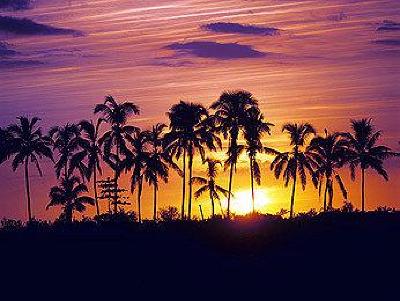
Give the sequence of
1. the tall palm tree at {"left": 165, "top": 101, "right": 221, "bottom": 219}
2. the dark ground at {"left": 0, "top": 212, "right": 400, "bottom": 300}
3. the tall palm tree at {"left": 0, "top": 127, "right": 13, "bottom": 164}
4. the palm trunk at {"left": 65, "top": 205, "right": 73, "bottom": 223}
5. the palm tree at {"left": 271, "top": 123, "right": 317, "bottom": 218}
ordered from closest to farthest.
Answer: the dark ground at {"left": 0, "top": 212, "right": 400, "bottom": 300} → the tall palm tree at {"left": 165, "top": 101, "right": 221, "bottom": 219} → the palm tree at {"left": 271, "top": 123, "right": 317, "bottom": 218} → the tall palm tree at {"left": 0, "top": 127, "right": 13, "bottom": 164} → the palm trunk at {"left": 65, "top": 205, "right": 73, "bottom": 223}

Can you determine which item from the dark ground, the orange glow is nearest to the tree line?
the dark ground

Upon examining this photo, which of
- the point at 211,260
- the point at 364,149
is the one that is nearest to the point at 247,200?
the point at 364,149

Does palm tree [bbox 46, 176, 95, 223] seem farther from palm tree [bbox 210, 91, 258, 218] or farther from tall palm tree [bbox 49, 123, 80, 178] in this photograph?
palm tree [bbox 210, 91, 258, 218]

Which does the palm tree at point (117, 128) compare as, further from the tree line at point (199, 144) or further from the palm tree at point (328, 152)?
the palm tree at point (328, 152)

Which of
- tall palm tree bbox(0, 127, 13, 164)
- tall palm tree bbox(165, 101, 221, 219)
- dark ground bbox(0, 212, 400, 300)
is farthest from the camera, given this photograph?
tall palm tree bbox(0, 127, 13, 164)

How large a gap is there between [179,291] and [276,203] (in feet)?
248

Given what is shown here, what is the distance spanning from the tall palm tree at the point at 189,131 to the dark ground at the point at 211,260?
15.2 metres

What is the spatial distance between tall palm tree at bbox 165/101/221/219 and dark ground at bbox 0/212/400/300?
1517cm

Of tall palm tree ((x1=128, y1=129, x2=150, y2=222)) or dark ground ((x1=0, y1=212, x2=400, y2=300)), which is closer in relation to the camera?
dark ground ((x1=0, y1=212, x2=400, y2=300))

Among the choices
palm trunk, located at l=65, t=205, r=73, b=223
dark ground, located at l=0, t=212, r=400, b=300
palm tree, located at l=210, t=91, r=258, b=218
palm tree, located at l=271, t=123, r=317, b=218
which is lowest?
dark ground, located at l=0, t=212, r=400, b=300

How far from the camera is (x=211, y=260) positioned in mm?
59719

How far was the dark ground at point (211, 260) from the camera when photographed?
55656mm

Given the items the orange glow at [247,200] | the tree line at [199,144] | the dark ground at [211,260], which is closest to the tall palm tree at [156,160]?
the tree line at [199,144]

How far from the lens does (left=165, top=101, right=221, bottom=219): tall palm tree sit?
79250 millimetres
